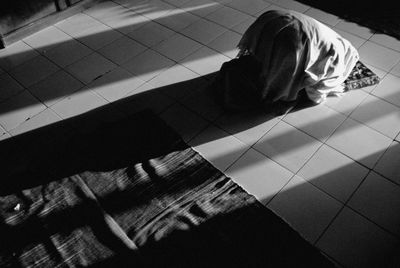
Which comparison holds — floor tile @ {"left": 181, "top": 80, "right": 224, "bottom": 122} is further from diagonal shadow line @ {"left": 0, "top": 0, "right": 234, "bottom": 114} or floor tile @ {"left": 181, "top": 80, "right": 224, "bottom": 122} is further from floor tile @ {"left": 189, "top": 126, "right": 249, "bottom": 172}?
diagonal shadow line @ {"left": 0, "top": 0, "right": 234, "bottom": 114}

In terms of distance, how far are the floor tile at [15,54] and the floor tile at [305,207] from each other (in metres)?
3.23

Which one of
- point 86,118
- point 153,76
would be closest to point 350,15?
point 153,76

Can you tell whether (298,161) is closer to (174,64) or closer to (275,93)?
(275,93)

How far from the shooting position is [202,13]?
4.46 m

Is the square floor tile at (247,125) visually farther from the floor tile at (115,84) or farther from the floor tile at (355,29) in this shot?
the floor tile at (355,29)

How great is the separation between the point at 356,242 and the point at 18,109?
325 cm

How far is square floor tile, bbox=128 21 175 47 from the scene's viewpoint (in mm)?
4094

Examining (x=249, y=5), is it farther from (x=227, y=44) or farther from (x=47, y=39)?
(x=47, y=39)

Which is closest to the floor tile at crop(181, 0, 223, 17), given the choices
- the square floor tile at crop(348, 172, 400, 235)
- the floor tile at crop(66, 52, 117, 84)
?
the floor tile at crop(66, 52, 117, 84)

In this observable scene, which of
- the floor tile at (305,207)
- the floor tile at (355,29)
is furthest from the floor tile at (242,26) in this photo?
the floor tile at (305,207)

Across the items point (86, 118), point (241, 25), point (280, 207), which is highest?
point (241, 25)

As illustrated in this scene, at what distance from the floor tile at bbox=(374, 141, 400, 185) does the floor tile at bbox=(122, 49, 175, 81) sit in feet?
7.52

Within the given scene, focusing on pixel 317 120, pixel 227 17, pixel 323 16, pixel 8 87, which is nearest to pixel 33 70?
pixel 8 87

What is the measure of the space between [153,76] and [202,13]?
4.50ft
